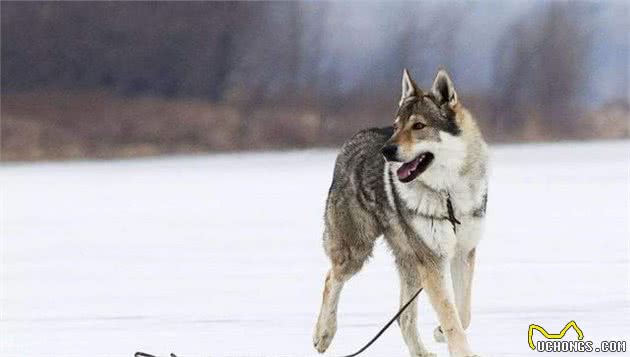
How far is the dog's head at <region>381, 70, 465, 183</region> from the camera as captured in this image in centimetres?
627

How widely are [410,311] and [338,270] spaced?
537 millimetres

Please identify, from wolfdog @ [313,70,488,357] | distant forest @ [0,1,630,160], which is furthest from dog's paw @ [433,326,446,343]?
distant forest @ [0,1,630,160]

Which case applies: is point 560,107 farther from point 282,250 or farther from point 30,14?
point 282,250

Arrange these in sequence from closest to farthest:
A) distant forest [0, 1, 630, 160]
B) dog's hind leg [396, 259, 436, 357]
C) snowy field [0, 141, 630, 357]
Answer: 1. dog's hind leg [396, 259, 436, 357]
2. snowy field [0, 141, 630, 357]
3. distant forest [0, 1, 630, 160]

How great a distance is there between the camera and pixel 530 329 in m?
6.96

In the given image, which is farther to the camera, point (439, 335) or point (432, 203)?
point (439, 335)

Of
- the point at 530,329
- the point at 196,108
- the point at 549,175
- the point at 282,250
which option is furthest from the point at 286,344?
the point at 196,108

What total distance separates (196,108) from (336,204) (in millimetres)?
24750

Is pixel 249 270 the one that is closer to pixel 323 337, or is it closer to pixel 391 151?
pixel 323 337

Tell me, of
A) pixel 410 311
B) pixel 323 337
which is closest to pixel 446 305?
pixel 410 311

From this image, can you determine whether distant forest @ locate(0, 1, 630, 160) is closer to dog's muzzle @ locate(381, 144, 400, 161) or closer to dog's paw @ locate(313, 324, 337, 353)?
dog's paw @ locate(313, 324, 337, 353)

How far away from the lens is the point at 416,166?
6352 millimetres

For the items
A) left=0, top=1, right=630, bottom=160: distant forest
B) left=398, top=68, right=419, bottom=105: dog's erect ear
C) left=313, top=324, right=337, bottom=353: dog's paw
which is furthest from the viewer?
left=0, top=1, right=630, bottom=160: distant forest

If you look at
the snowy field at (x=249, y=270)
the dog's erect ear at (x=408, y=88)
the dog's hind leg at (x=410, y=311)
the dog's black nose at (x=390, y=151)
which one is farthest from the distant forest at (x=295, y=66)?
the dog's black nose at (x=390, y=151)
